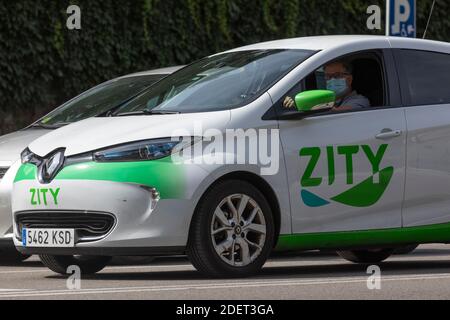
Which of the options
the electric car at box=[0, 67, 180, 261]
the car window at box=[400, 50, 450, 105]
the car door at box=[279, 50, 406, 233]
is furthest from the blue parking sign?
the car door at box=[279, 50, 406, 233]

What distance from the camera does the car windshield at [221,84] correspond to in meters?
9.86

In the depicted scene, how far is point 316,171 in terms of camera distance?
9.74 m

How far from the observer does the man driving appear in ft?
33.5

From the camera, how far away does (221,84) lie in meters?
10.1

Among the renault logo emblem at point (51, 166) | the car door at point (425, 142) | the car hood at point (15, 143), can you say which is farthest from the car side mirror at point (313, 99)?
the car hood at point (15, 143)

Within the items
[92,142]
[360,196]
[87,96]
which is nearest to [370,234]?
[360,196]

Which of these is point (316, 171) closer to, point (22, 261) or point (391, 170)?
point (391, 170)

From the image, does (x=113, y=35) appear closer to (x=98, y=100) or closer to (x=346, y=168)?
(x=98, y=100)

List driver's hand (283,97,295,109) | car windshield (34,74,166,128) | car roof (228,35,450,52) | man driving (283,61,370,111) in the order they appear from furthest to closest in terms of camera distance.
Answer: car windshield (34,74,166,128) → car roof (228,35,450,52) → man driving (283,61,370,111) → driver's hand (283,97,295,109)

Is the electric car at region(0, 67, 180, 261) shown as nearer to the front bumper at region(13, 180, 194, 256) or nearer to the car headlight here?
the front bumper at region(13, 180, 194, 256)

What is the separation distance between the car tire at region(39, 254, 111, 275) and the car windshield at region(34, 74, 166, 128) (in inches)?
96.9

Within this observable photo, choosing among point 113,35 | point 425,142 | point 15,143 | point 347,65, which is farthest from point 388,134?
point 113,35

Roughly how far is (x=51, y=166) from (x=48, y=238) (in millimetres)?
487
